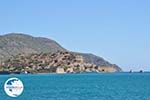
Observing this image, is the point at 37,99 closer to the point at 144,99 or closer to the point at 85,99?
the point at 85,99

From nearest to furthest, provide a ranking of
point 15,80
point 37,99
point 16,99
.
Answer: point 15,80, point 16,99, point 37,99

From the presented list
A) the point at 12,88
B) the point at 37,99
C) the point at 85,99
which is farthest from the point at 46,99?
the point at 12,88

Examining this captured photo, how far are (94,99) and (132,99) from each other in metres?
4.74

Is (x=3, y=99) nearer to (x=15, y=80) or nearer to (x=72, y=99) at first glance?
(x=72, y=99)

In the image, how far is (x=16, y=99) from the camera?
52750 millimetres

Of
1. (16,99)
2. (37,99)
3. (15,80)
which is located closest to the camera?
(15,80)

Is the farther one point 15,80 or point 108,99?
point 108,99

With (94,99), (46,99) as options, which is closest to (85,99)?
(94,99)

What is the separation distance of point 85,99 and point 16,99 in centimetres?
1360

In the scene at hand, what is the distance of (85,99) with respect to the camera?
2527 inches

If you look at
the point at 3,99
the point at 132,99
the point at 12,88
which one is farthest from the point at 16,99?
the point at 12,88

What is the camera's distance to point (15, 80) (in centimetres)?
2422

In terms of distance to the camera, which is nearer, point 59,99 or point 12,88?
Result: point 12,88

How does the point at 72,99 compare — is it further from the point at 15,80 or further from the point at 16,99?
the point at 15,80
